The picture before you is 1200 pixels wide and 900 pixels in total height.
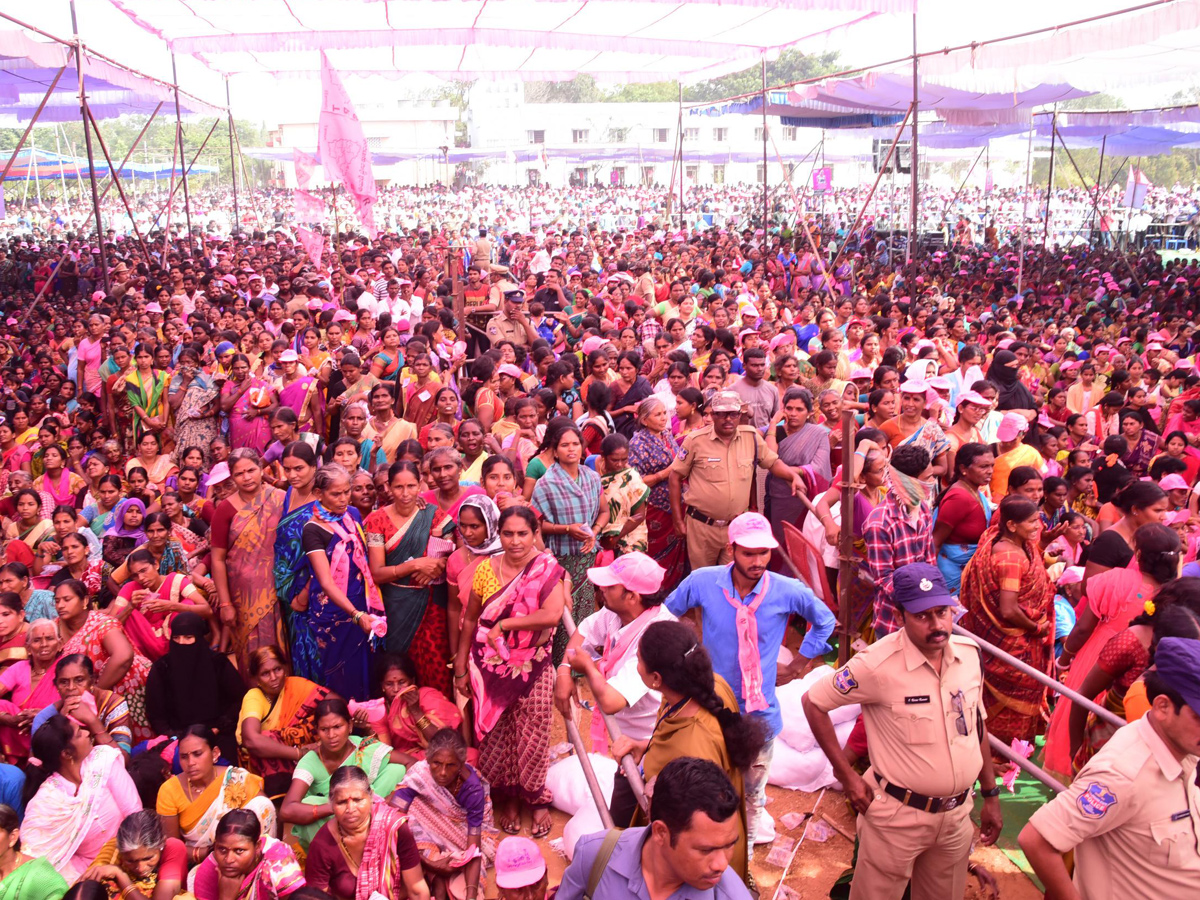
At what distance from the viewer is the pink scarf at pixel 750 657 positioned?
3312 mm

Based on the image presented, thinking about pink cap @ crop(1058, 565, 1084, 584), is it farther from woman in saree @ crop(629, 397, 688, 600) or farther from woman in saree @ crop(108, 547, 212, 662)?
woman in saree @ crop(108, 547, 212, 662)

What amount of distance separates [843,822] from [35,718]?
334cm

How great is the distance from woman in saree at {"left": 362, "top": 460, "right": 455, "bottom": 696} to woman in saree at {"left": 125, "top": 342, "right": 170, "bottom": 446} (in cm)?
Answer: 418

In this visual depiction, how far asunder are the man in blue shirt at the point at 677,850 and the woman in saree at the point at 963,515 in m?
2.77

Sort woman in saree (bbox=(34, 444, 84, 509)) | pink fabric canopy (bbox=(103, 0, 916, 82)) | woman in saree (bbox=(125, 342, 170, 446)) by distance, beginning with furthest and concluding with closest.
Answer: pink fabric canopy (bbox=(103, 0, 916, 82)), woman in saree (bbox=(125, 342, 170, 446)), woman in saree (bbox=(34, 444, 84, 509))

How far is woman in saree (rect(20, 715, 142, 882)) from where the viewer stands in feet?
12.1

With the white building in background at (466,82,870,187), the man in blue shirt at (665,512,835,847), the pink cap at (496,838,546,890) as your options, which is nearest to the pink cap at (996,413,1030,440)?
the man in blue shirt at (665,512,835,847)

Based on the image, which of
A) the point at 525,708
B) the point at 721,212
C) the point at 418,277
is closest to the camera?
the point at 525,708

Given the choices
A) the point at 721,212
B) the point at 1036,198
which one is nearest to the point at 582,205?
the point at 721,212

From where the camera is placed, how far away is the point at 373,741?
397 centimetres

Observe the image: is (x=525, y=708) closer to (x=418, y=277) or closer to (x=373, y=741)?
(x=373, y=741)

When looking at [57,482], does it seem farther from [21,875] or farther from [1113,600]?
[1113,600]

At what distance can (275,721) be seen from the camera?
421cm

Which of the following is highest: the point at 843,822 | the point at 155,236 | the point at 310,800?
the point at 155,236
